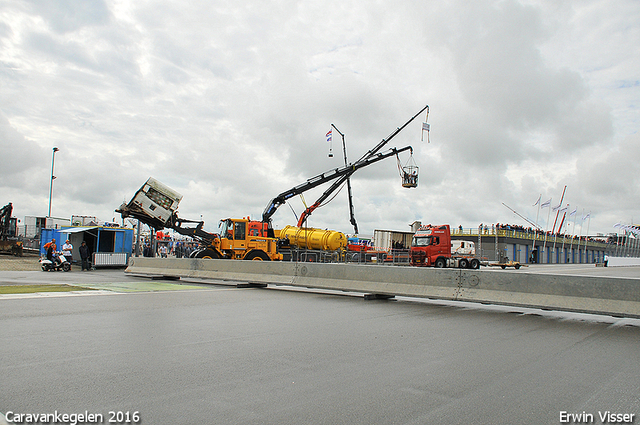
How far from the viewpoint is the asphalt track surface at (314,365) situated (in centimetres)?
375

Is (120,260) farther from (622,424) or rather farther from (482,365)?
(622,424)

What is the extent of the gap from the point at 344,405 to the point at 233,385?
3.66 feet

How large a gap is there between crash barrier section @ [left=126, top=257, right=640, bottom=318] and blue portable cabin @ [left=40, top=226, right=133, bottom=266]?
459 inches

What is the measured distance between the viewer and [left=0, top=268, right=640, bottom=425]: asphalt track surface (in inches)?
148

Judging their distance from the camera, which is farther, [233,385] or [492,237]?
[492,237]

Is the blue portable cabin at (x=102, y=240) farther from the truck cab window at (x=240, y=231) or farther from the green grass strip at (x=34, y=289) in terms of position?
the green grass strip at (x=34, y=289)

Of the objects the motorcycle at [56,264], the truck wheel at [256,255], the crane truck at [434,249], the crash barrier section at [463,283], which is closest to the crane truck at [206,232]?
the truck wheel at [256,255]

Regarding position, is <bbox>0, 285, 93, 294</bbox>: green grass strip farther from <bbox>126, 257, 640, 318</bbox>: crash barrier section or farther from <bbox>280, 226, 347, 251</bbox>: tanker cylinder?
<bbox>280, 226, 347, 251</bbox>: tanker cylinder

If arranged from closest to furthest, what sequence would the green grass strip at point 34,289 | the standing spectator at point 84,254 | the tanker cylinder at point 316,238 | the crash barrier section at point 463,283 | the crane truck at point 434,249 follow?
the crash barrier section at point 463,283 < the green grass strip at point 34,289 < the standing spectator at point 84,254 < the tanker cylinder at point 316,238 < the crane truck at point 434,249

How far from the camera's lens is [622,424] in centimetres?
359

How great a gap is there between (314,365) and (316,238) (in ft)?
84.4

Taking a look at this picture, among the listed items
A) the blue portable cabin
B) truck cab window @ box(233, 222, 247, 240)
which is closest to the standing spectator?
the blue portable cabin

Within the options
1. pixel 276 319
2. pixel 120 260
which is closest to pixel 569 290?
pixel 276 319

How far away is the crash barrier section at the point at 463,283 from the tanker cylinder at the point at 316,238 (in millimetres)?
15391
